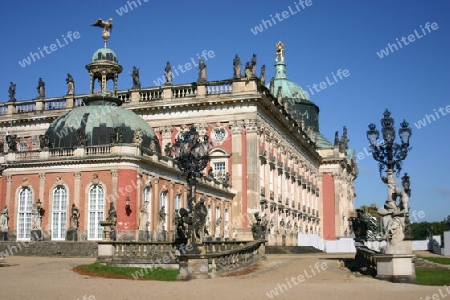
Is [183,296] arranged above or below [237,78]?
below

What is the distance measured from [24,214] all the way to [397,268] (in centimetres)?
2589

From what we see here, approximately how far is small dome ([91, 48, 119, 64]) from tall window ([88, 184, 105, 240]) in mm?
13981

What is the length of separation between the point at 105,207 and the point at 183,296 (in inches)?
822

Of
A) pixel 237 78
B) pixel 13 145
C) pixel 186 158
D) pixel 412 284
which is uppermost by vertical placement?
pixel 237 78

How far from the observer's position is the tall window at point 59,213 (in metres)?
37.2

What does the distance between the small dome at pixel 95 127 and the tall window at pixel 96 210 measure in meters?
3.78

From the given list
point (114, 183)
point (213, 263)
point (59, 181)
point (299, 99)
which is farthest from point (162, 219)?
point (299, 99)

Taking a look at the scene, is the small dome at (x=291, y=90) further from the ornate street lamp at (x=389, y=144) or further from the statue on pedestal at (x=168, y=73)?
the ornate street lamp at (x=389, y=144)

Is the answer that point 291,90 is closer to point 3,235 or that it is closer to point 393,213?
point 3,235

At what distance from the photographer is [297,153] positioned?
6906 centimetres

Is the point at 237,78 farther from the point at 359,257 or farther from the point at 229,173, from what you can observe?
the point at 359,257

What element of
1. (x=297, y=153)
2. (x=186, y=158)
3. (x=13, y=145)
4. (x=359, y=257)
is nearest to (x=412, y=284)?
(x=359, y=257)

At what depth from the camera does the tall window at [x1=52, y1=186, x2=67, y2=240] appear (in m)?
37.2

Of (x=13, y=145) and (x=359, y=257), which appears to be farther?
(x=13, y=145)
